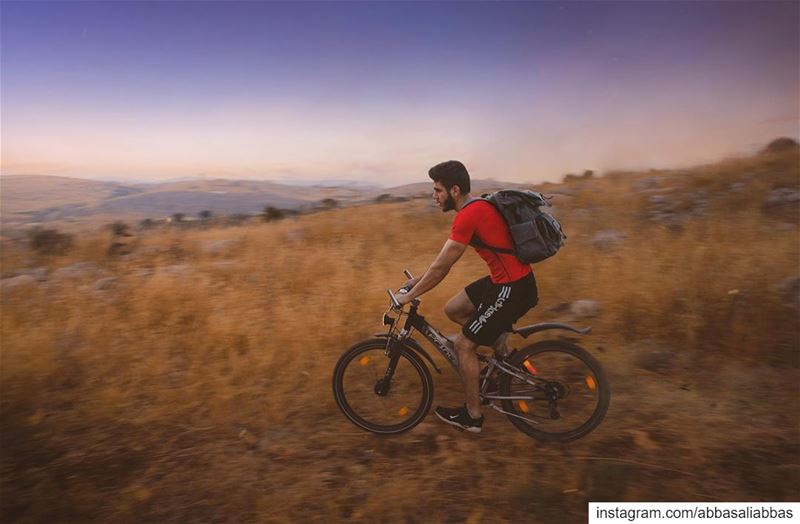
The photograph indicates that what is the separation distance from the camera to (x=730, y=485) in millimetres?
3328

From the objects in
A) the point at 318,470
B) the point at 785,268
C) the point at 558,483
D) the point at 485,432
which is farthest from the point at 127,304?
the point at 785,268

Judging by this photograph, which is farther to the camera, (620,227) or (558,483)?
(620,227)

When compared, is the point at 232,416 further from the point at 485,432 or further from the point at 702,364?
the point at 702,364

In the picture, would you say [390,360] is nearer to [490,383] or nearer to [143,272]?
[490,383]

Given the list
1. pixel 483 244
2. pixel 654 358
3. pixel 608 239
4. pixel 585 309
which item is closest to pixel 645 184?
pixel 608 239

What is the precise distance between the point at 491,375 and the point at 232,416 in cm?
244

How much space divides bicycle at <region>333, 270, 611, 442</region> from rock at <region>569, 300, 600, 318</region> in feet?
7.07

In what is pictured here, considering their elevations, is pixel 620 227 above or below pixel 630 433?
above

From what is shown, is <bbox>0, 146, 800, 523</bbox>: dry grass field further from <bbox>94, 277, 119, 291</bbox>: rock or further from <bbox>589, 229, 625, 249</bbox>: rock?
<bbox>589, 229, 625, 249</bbox>: rock

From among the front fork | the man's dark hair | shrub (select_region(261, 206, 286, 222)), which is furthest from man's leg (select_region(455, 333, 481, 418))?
shrub (select_region(261, 206, 286, 222))

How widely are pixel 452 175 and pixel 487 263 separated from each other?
0.73m

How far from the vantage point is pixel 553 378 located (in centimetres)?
392

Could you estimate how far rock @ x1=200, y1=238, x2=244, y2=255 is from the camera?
11890 mm

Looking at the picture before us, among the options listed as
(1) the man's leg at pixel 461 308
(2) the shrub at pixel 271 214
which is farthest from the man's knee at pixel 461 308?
(2) the shrub at pixel 271 214
